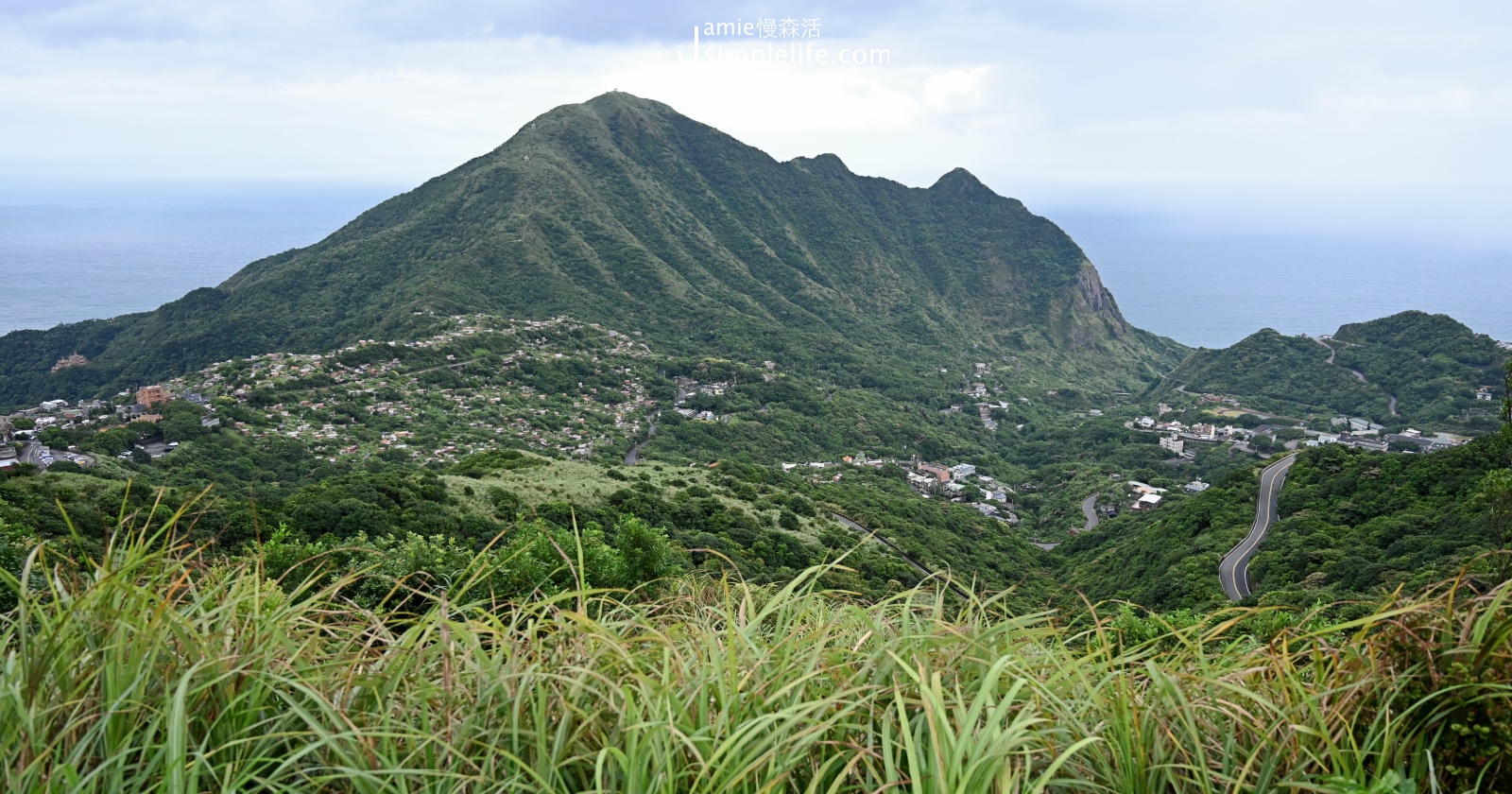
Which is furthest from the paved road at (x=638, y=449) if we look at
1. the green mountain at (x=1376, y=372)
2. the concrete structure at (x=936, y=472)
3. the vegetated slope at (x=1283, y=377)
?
the vegetated slope at (x=1283, y=377)

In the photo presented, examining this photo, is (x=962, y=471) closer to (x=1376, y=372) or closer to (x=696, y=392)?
(x=696, y=392)

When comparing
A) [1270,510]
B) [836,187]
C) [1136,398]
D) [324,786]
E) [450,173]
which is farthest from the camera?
[836,187]

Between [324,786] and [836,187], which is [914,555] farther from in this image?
[836,187]

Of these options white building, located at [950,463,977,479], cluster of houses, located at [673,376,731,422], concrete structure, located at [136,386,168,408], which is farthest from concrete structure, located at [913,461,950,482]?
concrete structure, located at [136,386,168,408]

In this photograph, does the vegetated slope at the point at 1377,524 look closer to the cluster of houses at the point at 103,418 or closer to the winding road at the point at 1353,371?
the cluster of houses at the point at 103,418

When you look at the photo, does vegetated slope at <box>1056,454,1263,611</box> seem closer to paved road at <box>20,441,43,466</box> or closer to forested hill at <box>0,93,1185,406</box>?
paved road at <box>20,441,43,466</box>

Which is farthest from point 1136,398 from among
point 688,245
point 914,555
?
point 914,555

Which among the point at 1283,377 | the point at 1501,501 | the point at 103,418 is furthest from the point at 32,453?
the point at 1283,377

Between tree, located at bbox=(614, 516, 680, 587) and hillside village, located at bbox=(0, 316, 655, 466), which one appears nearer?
tree, located at bbox=(614, 516, 680, 587)
